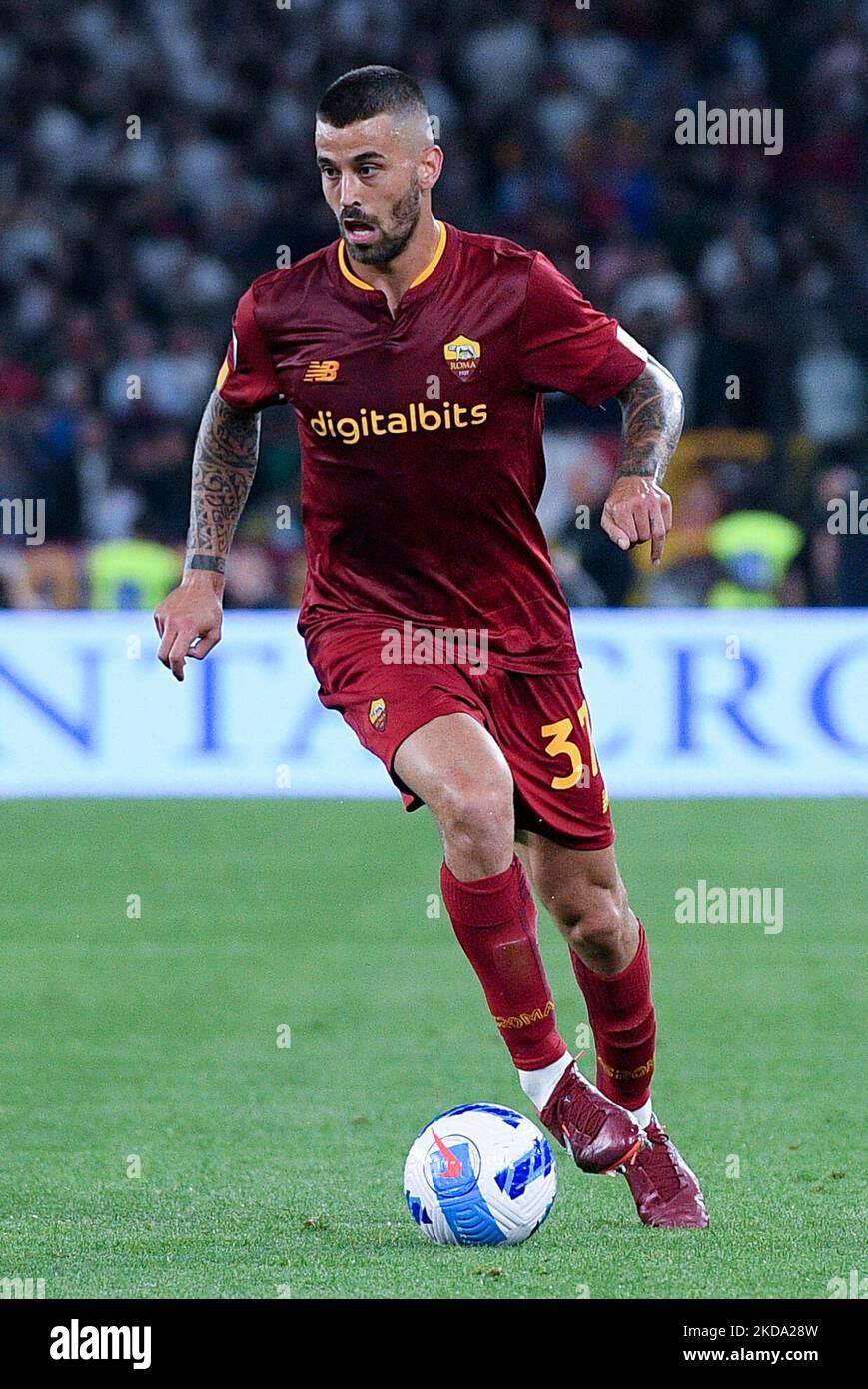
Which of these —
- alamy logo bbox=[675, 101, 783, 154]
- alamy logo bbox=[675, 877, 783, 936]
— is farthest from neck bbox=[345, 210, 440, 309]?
alamy logo bbox=[675, 101, 783, 154]

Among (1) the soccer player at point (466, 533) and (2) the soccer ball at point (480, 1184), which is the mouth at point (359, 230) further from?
(2) the soccer ball at point (480, 1184)

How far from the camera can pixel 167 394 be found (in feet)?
49.3

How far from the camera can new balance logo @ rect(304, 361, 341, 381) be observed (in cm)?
458

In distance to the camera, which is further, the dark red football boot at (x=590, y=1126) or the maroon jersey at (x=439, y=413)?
the maroon jersey at (x=439, y=413)

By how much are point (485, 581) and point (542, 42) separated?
13.0 metres

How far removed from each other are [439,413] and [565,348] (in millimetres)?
287

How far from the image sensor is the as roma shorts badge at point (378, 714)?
441cm

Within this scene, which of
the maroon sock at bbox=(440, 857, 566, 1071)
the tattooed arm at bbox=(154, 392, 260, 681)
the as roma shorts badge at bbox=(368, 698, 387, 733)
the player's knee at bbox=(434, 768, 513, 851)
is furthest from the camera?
the tattooed arm at bbox=(154, 392, 260, 681)

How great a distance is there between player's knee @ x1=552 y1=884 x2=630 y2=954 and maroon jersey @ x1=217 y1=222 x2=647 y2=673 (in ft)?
1.61

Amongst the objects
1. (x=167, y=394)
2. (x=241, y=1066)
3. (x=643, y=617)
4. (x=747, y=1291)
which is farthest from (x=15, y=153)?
(x=747, y=1291)

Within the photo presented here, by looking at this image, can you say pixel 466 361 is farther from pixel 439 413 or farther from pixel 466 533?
pixel 466 533
